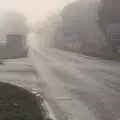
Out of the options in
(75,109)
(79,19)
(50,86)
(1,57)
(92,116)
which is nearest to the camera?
(92,116)

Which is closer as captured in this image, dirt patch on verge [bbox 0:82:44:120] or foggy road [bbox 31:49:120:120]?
dirt patch on verge [bbox 0:82:44:120]

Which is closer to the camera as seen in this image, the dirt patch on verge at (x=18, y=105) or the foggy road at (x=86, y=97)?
the dirt patch on verge at (x=18, y=105)

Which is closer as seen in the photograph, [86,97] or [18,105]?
[18,105]

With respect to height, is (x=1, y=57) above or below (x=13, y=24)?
below

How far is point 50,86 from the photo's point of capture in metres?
11.1

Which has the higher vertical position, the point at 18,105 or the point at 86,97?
the point at 18,105

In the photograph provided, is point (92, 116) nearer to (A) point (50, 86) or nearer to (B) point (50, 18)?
(A) point (50, 86)

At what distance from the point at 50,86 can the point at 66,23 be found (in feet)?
113

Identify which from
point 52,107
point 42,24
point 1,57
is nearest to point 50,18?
point 42,24

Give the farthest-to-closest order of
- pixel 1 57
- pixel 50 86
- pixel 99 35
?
pixel 99 35 → pixel 1 57 → pixel 50 86

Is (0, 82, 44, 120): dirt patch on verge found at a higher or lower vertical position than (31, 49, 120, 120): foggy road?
higher

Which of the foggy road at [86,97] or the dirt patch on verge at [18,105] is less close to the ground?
the dirt patch on verge at [18,105]

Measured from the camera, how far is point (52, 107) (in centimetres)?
778

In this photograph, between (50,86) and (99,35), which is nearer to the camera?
(50,86)
